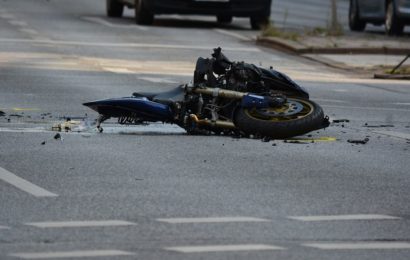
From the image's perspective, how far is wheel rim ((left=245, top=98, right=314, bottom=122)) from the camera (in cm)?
1362

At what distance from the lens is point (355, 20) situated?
33781 millimetres

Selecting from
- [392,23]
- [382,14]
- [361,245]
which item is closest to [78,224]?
[361,245]

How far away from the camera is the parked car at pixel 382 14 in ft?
103

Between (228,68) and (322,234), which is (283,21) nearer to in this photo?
(228,68)

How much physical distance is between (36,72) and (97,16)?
14720 millimetres

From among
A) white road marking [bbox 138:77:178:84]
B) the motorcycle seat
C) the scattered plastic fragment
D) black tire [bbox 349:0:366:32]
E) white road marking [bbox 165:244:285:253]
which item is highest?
white road marking [bbox 165:244:285:253]

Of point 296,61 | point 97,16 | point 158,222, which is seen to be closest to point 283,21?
point 97,16

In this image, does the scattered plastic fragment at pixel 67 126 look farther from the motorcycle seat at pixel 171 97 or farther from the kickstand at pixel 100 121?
the motorcycle seat at pixel 171 97

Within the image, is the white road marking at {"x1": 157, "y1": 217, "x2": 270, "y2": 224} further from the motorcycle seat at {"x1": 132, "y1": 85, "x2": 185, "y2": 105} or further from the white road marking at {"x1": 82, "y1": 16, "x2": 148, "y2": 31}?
the white road marking at {"x1": 82, "y1": 16, "x2": 148, "y2": 31}

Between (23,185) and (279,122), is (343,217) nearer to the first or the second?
(23,185)

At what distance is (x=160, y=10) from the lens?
105ft

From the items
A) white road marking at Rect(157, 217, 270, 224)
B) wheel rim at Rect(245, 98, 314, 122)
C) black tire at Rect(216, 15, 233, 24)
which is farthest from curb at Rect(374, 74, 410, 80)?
white road marking at Rect(157, 217, 270, 224)

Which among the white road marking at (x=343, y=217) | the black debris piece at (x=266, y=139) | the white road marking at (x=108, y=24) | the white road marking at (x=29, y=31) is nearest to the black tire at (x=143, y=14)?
the white road marking at (x=108, y=24)

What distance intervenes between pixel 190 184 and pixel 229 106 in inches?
122
